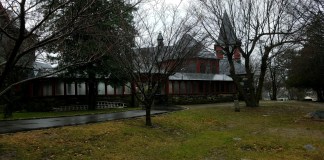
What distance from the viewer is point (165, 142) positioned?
42.0ft

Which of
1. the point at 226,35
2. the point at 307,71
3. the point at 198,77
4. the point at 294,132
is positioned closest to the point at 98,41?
the point at 294,132

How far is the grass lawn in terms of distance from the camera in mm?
10203

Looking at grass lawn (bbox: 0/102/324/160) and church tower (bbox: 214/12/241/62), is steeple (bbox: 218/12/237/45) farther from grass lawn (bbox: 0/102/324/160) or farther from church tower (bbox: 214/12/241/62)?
grass lawn (bbox: 0/102/324/160)

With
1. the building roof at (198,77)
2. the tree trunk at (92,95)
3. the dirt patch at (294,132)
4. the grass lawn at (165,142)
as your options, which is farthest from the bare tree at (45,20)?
the building roof at (198,77)

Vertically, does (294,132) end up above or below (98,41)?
below

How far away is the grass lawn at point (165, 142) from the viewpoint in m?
10.2

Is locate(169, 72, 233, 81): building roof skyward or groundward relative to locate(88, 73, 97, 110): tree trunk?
skyward

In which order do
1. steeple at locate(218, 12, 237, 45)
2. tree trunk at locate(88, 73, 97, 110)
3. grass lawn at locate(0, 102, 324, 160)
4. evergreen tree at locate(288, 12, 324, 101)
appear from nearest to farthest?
grass lawn at locate(0, 102, 324, 160), tree trunk at locate(88, 73, 97, 110), steeple at locate(218, 12, 237, 45), evergreen tree at locate(288, 12, 324, 101)

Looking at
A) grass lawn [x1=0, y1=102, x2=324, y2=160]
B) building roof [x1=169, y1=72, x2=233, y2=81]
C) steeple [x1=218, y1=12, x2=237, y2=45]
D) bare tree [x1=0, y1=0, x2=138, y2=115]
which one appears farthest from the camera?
building roof [x1=169, y1=72, x2=233, y2=81]

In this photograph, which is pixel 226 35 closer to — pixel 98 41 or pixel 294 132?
pixel 294 132

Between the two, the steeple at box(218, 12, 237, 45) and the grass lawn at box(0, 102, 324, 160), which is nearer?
the grass lawn at box(0, 102, 324, 160)

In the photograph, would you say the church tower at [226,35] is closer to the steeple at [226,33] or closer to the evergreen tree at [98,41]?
the steeple at [226,33]

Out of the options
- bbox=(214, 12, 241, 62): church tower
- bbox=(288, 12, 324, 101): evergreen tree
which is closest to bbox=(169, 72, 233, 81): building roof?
bbox=(214, 12, 241, 62): church tower

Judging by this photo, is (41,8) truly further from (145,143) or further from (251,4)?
(251,4)
